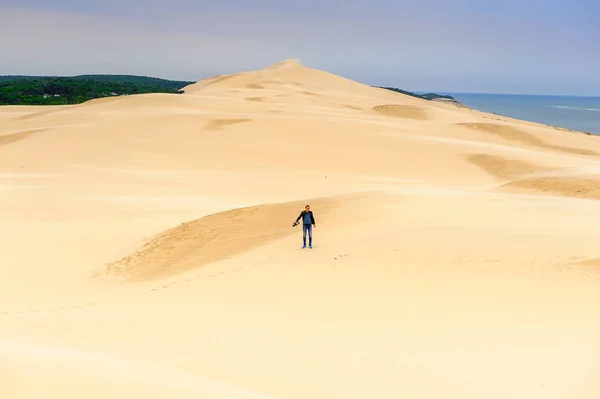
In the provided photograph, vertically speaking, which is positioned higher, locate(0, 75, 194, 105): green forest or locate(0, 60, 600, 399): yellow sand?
locate(0, 75, 194, 105): green forest

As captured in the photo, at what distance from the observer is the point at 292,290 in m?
9.44

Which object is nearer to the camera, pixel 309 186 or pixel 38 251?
pixel 38 251

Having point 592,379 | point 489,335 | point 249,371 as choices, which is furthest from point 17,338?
point 592,379

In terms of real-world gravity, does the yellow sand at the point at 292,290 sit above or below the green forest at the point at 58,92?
below

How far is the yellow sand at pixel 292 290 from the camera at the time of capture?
20.1ft

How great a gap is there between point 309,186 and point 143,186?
21.8 feet

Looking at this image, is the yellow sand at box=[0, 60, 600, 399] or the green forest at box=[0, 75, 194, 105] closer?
the yellow sand at box=[0, 60, 600, 399]

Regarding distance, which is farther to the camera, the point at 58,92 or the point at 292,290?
the point at 58,92

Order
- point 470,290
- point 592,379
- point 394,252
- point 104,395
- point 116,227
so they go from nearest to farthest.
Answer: point 104,395 < point 592,379 < point 470,290 < point 394,252 < point 116,227

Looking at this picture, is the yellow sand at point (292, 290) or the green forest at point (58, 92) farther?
the green forest at point (58, 92)

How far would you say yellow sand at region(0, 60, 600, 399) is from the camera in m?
6.12

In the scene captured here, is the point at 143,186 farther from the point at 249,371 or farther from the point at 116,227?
the point at 249,371

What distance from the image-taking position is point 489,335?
7281 millimetres

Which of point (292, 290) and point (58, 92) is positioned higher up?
point (58, 92)
